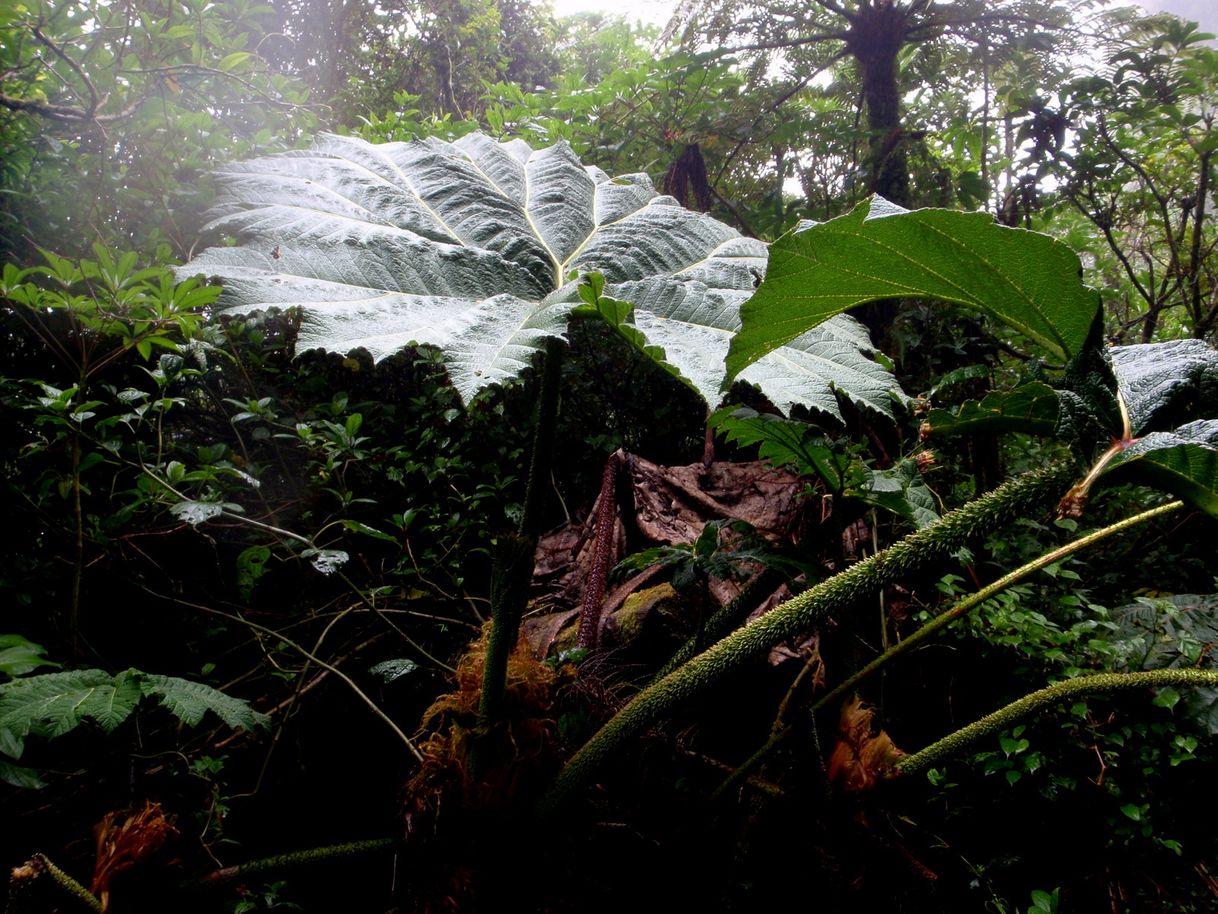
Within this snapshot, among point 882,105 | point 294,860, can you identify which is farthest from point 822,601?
point 882,105

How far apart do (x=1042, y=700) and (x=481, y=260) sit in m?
1.06

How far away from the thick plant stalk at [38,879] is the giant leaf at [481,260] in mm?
717

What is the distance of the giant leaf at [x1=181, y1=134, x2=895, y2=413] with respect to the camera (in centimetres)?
70

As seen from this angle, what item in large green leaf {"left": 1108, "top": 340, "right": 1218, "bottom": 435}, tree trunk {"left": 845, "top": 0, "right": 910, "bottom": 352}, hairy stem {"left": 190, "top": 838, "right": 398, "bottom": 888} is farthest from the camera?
tree trunk {"left": 845, "top": 0, "right": 910, "bottom": 352}

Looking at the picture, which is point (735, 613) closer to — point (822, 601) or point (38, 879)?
point (822, 601)

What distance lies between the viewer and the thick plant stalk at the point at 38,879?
0.73 metres

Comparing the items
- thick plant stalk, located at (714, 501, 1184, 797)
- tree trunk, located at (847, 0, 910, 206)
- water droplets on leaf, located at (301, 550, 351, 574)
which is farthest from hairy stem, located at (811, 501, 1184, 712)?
tree trunk, located at (847, 0, 910, 206)

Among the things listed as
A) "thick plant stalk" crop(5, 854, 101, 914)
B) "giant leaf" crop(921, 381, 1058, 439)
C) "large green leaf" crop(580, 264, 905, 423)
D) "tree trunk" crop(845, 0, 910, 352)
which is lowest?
"thick plant stalk" crop(5, 854, 101, 914)

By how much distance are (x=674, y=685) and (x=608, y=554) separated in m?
0.65

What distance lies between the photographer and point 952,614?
861 millimetres

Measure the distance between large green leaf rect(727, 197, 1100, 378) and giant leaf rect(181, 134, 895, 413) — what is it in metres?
0.09

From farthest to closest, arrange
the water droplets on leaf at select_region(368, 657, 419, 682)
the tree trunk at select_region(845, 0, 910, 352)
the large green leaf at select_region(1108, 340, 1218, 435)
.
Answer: the tree trunk at select_region(845, 0, 910, 352) → the water droplets on leaf at select_region(368, 657, 419, 682) → the large green leaf at select_region(1108, 340, 1218, 435)

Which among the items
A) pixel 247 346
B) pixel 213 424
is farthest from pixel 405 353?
pixel 213 424

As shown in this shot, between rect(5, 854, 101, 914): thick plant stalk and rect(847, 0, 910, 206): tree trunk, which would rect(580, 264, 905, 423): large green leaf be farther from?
rect(847, 0, 910, 206): tree trunk
